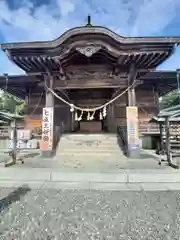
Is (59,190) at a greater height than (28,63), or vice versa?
(28,63)

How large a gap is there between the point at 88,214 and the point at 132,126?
5407mm

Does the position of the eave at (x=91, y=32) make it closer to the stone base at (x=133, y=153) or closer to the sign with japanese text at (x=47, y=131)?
the sign with japanese text at (x=47, y=131)

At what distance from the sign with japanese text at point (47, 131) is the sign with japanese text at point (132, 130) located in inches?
144

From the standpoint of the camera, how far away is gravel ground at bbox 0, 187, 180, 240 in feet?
7.76

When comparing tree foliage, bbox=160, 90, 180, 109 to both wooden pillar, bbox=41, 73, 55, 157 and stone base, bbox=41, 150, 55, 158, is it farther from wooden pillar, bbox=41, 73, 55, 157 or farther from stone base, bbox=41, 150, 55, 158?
stone base, bbox=41, 150, 55, 158

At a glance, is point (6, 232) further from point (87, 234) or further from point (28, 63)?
point (28, 63)

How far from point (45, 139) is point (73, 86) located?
298 centimetres

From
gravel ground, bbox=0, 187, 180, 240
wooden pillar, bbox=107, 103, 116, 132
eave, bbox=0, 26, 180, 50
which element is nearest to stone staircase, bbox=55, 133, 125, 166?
wooden pillar, bbox=107, 103, 116, 132

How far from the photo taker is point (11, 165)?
6.34 m

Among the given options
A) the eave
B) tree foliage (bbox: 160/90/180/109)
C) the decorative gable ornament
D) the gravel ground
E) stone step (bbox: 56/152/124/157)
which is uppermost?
tree foliage (bbox: 160/90/180/109)

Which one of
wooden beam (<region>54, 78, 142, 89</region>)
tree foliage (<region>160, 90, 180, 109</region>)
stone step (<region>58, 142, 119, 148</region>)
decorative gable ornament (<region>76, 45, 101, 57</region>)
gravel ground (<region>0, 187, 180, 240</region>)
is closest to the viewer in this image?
gravel ground (<region>0, 187, 180, 240</region>)

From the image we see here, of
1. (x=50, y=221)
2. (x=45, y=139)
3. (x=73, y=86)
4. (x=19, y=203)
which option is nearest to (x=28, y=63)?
(x=73, y=86)

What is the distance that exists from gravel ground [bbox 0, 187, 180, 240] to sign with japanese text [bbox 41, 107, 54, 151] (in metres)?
3.58

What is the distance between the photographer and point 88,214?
118 inches
